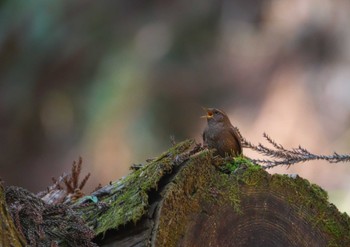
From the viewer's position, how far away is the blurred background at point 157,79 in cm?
1169

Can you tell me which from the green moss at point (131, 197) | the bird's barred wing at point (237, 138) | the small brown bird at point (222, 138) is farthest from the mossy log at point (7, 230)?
the bird's barred wing at point (237, 138)

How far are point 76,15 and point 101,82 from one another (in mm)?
1495

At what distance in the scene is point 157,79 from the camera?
40.2ft

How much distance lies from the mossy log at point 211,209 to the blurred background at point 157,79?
23.3 ft

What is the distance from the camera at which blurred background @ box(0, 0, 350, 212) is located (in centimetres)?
1169

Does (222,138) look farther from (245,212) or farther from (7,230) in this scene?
(7,230)

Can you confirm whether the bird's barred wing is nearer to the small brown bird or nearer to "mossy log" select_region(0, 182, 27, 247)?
the small brown bird

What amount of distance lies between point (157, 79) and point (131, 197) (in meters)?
8.87

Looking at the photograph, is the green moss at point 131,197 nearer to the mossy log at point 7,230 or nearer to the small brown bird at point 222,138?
the mossy log at point 7,230

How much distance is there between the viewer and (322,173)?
10938 mm

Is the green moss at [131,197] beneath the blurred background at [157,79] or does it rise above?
beneath

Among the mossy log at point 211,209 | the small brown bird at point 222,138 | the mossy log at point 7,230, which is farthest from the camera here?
the small brown bird at point 222,138

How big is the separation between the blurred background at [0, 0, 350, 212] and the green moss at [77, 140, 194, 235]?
7221 millimetres

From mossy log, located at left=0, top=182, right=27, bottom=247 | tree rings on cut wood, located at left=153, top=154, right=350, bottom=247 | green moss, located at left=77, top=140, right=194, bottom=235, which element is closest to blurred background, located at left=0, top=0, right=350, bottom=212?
tree rings on cut wood, located at left=153, top=154, right=350, bottom=247
